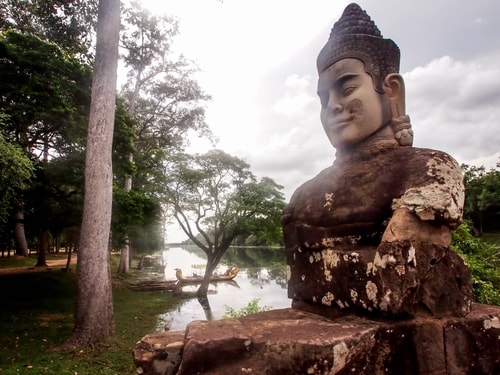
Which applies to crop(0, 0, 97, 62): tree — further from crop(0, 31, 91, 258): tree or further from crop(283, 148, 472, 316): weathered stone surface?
crop(283, 148, 472, 316): weathered stone surface

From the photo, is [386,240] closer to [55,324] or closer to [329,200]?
[329,200]

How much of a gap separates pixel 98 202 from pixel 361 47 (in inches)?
250

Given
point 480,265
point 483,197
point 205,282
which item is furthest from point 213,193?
point 483,197

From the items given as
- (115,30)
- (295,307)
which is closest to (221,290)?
(115,30)

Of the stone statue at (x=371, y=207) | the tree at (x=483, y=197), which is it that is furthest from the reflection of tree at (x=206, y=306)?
the tree at (x=483, y=197)

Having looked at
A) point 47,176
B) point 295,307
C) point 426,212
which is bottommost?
point 295,307

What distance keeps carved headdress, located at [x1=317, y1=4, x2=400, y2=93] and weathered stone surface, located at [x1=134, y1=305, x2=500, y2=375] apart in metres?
1.39

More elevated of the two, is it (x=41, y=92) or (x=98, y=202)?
(x=41, y=92)

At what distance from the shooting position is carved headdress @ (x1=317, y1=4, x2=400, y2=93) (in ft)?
6.98

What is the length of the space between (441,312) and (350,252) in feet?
1.57

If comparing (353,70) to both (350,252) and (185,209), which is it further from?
(185,209)

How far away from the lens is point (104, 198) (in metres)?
7.11

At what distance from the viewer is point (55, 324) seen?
29.8 feet

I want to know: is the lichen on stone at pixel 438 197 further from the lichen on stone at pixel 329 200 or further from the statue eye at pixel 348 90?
the statue eye at pixel 348 90
